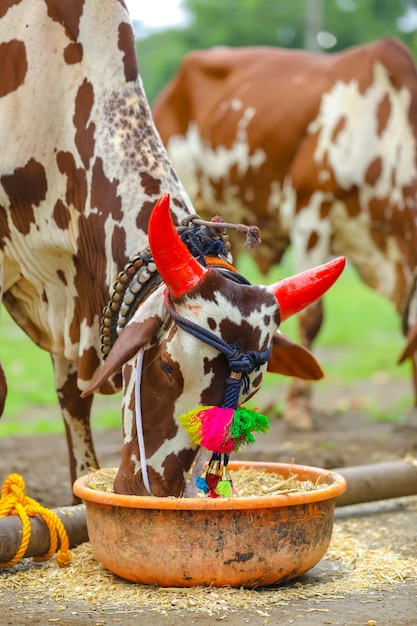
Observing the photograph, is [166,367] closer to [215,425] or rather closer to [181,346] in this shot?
[181,346]

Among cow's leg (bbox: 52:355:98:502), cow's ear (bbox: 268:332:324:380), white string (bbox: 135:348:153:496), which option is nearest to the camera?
white string (bbox: 135:348:153:496)

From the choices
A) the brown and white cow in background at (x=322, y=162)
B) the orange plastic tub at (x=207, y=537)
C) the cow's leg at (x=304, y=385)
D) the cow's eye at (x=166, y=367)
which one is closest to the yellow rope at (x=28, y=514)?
the orange plastic tub at (x=207, y=537)

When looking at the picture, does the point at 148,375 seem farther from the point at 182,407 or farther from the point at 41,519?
the point at 41,519

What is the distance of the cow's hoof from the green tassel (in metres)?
4.24

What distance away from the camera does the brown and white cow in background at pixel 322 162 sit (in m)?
7.35

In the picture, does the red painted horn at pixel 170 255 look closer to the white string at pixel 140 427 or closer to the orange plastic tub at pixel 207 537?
the white string at pixel 140 427

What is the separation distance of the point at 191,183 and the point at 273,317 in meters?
5.85

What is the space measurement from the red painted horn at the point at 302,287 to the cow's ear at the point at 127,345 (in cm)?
36

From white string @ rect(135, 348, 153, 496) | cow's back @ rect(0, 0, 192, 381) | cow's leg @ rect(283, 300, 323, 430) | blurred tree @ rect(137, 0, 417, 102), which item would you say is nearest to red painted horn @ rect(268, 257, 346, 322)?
white string @ rect(135, 348, 153, 496)

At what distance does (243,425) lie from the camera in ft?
10.2

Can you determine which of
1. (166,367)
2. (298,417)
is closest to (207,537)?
(166,367)

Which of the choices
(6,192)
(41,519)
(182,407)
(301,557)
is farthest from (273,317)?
(6,192)

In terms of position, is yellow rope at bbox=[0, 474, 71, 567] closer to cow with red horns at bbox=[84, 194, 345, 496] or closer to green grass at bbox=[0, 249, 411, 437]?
cow with red horns at bbox=[84, 194, 345, 496]

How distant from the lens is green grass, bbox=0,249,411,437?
839 centimetres
